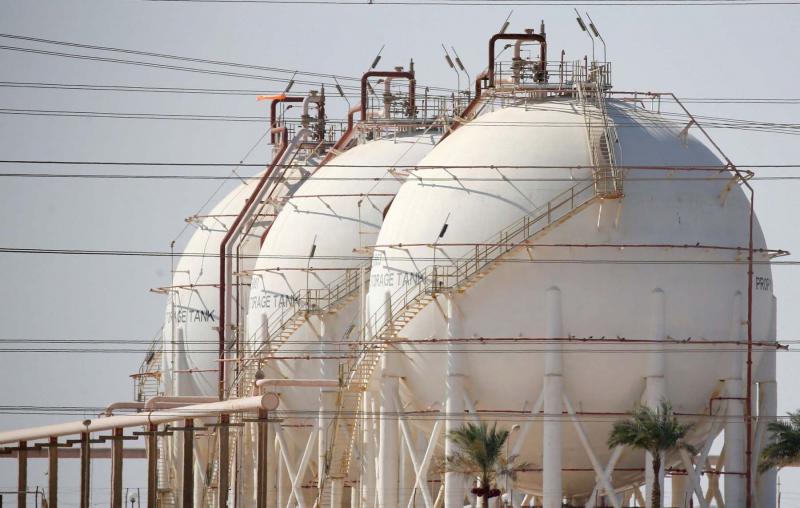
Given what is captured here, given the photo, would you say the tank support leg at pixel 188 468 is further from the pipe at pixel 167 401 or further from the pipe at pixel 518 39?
the pipe at pixel 518 39

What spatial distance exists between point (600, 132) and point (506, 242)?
4.18 metres

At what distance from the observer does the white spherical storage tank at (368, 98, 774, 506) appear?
5241cm

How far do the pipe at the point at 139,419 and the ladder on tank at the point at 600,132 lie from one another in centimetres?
1046

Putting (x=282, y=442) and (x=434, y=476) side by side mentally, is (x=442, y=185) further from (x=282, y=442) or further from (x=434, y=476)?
(x=282, y=442)

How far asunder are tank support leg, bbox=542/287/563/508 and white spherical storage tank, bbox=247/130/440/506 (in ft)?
38.5

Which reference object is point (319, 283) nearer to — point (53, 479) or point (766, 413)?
point (53, 479)

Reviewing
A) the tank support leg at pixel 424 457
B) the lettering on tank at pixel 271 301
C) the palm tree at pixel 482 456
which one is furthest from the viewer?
the lettering on tank at pixel 271 301

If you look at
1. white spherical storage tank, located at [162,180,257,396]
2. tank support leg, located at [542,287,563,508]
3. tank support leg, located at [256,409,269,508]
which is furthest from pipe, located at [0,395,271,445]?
white spherical storage tank, located at [162,180,257,396]

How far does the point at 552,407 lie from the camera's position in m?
52.3

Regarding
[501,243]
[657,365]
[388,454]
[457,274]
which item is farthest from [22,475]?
[657,365]

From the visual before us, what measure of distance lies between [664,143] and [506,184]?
458 cm

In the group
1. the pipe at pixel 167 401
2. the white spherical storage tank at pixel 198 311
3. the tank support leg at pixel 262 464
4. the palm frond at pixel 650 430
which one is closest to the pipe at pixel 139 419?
the tank support leg at pixel 262 464

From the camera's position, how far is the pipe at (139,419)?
49.8 m

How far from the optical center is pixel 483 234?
53.2 m
